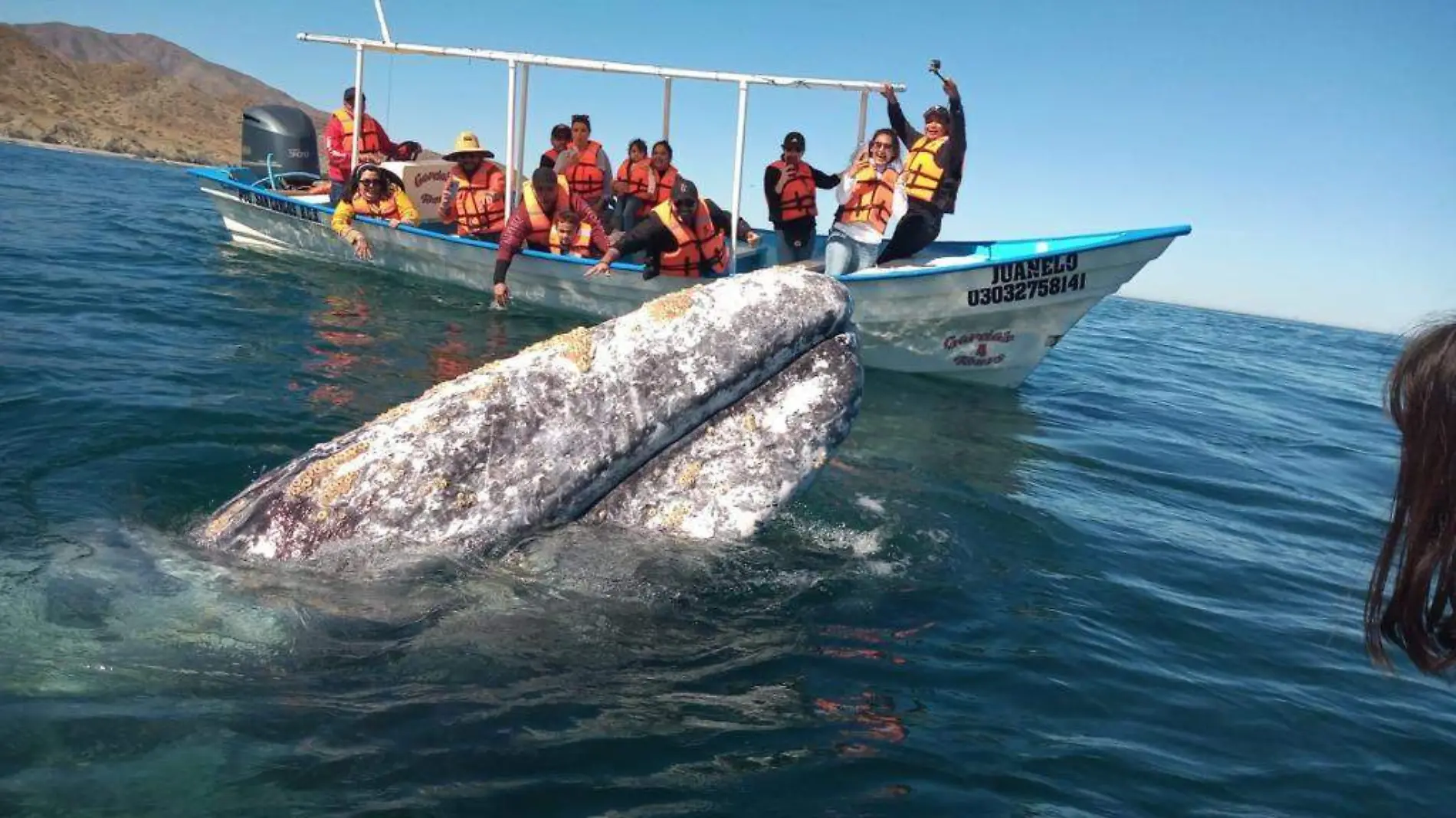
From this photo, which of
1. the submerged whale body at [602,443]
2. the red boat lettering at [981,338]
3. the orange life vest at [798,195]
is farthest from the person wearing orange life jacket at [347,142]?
the submerged whale body at [602,443]

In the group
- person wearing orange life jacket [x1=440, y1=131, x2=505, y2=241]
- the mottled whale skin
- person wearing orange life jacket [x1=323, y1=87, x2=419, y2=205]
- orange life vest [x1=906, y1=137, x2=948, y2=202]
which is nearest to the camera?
the mottled whale skin

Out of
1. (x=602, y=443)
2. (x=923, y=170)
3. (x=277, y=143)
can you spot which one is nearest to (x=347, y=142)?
(x=277, y=143)

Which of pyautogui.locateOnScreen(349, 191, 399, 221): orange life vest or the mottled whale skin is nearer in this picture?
the mottled whale skin

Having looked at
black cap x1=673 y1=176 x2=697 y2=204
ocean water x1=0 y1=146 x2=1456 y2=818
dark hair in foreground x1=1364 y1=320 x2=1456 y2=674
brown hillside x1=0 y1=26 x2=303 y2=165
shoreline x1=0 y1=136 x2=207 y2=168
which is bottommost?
ocean water x1=0 y1=146 x2=1456 y2=818

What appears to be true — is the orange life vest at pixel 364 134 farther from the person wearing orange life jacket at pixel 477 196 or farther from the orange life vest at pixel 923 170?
the orange life vest at pixel 923 170

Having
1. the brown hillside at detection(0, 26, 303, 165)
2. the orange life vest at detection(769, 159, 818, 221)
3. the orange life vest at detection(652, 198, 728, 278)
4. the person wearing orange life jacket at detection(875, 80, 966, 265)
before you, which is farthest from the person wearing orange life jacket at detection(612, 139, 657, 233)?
the brown hillside at detection(0, 26, 303, 165)

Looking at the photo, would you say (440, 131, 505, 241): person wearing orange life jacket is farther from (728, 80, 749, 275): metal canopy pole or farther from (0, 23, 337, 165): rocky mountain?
(0, 23, 337, 165): rocky mountain

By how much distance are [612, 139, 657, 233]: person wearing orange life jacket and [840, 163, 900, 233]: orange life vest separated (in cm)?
405

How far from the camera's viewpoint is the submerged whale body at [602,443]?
3.90 metres

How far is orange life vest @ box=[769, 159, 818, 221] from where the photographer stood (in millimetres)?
13836

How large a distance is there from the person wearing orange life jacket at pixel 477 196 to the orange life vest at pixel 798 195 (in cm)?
459

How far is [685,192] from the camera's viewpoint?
11914 mm

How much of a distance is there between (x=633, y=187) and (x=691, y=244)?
3.56 meters

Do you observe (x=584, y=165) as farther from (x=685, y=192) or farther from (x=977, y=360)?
(x=977, y=360)
